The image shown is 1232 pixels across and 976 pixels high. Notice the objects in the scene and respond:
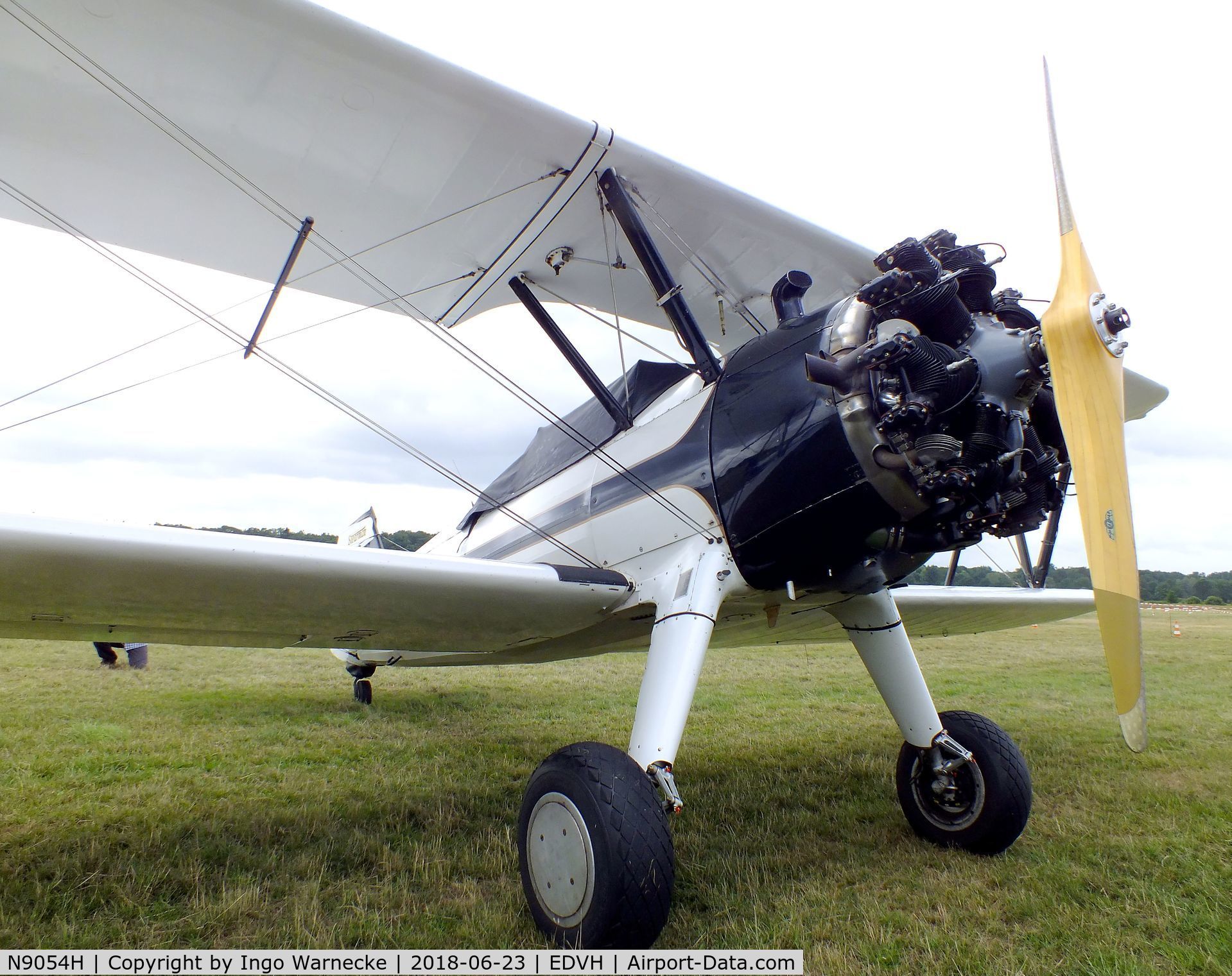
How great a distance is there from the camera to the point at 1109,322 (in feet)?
7.29

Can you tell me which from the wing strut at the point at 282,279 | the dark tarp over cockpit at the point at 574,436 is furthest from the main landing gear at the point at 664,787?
the wing strut at the point at 282,279

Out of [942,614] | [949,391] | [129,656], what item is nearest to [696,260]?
[949,391]

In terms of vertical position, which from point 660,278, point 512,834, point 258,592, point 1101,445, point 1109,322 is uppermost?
point 660,278

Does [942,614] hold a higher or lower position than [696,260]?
lower

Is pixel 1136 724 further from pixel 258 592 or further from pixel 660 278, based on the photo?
pixel 258 592

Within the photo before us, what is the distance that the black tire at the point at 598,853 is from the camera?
2045mm

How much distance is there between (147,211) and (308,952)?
12.6ft

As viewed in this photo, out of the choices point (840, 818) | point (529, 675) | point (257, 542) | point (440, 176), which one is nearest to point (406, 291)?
point (440, 176)

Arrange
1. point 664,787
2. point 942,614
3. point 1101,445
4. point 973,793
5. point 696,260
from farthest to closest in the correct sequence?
1. point 942,614
2. point 696,260
3. point 973,793
4. point 664,787
5. point 1101,445

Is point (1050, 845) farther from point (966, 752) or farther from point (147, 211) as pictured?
point (147, 211)

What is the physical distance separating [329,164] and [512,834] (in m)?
3.41

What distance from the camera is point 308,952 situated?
211 centimetres

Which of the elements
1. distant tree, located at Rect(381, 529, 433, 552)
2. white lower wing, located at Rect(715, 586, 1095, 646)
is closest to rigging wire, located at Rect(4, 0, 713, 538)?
white lower wing, located at Rect(715, 586, 1095, 646)

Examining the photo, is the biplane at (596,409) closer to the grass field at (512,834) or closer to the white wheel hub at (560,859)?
the white wheel hub at (560,859)
